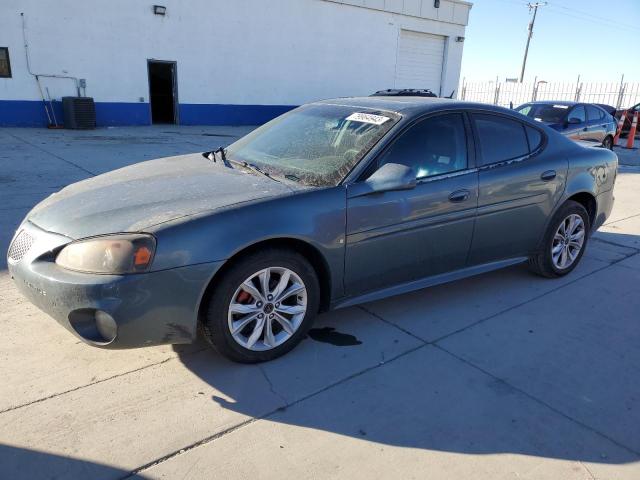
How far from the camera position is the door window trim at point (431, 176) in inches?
129

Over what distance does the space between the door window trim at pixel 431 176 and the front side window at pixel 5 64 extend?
51.7 ft

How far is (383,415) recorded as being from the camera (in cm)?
267

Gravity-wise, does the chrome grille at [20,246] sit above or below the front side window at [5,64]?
below

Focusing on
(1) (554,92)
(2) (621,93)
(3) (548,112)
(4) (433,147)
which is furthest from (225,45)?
(2) (621,93)

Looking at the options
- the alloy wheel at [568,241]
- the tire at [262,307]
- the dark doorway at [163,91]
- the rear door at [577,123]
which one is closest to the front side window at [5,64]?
the dark doorway at [163,91]

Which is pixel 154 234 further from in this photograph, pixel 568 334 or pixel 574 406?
pixel 568 334

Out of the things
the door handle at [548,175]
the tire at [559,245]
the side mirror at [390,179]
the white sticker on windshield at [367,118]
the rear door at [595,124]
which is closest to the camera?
the side mirror at [390,179]

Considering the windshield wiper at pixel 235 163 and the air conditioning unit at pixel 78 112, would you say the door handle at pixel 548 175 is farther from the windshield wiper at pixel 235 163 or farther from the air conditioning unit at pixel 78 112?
the air conditioning unit at pixel 78 112

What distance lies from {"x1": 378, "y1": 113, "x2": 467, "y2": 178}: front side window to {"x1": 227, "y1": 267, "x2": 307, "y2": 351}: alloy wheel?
3.31ft

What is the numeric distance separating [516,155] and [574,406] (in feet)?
6.75

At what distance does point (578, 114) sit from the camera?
12.4 m

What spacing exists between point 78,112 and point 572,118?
45.2ft

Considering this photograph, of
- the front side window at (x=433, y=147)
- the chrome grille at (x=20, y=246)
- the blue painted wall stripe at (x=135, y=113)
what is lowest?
the blue painted wall stripe at (x=135, y=113)

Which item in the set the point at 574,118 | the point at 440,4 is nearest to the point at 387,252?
the point at 574,118
